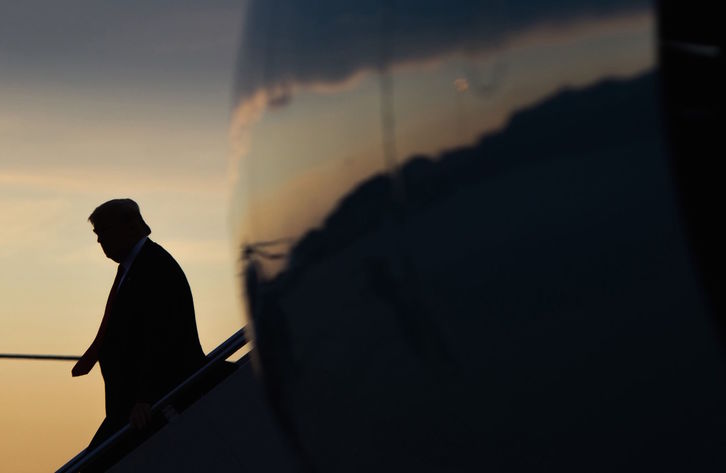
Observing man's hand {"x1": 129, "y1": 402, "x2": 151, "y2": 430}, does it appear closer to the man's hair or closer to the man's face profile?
the man's face profile

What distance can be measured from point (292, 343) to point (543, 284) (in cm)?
77

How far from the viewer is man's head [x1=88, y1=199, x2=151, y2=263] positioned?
230 inches

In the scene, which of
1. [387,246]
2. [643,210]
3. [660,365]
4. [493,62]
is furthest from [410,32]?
[660,365]

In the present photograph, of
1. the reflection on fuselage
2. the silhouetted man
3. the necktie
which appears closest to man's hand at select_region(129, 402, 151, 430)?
the silhouetted man

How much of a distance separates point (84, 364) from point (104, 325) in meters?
0.24

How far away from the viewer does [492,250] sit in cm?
228

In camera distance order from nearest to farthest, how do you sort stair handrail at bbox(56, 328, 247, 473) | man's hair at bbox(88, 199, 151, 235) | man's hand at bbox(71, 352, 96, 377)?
stair handrail at bbox(56, 328, 247, 473), man's hair at bbox(88, 199, 151, 235), man's hand at bbox(71, 352, 96, 377)

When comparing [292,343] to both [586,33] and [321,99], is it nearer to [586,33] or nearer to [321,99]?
[321,99]

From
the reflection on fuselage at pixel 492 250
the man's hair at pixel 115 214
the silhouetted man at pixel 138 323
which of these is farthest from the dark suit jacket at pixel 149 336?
the reflection on fuselage at pixel 492 250

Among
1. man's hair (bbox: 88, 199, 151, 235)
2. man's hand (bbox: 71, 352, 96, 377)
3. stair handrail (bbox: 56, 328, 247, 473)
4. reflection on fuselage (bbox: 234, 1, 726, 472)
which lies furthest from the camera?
man's hand (bbox: 71, 352, 96, 377)

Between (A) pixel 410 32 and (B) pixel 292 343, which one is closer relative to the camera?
(A) pixel 410 32

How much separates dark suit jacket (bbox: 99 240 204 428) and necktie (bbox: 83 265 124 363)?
0.03m

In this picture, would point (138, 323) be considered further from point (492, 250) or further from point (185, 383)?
point (492, 250)

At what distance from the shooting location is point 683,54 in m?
2.10
